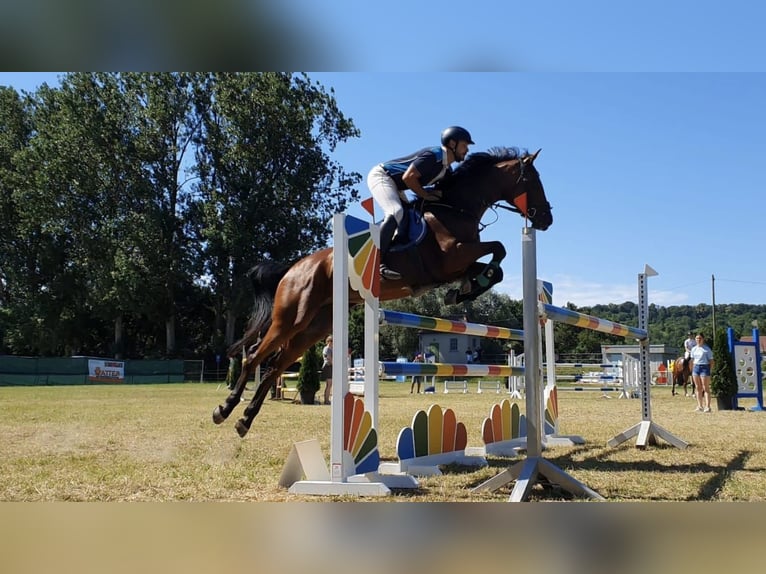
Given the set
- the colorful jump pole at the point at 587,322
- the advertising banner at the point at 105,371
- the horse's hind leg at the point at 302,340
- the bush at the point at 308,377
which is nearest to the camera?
the colorful jump pole at the point at 587,322

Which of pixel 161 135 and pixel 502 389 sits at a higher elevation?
pixel 161 135

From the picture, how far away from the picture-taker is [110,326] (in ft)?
104

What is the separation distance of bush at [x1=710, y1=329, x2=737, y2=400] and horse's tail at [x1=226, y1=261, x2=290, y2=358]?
30.2 ft

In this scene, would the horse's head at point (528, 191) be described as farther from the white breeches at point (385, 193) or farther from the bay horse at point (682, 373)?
the bay horse at point (682, 373)

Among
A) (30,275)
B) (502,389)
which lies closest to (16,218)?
(30,275)

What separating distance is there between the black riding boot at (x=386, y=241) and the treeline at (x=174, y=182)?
869 inches

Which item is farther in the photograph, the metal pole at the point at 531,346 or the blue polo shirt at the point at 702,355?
the blue polo shirt at the point at 702,355

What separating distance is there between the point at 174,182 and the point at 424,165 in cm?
2596

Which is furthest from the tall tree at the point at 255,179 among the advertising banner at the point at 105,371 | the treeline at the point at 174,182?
the advertising banner at the point at 105,371

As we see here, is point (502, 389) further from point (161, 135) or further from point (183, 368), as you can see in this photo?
point (161, 135)

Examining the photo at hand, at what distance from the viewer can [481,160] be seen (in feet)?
14.2

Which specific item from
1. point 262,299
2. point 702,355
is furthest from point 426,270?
point 702,355

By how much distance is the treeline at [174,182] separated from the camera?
86.3 ft

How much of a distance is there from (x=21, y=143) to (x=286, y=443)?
31.2 m
